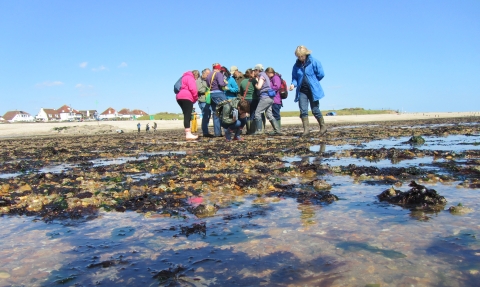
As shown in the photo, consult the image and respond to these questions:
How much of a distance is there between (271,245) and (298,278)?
1.55ft

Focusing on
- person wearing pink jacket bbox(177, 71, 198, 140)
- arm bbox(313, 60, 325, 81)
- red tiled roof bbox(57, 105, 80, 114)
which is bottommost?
person wearing pink jacket bbox(177, 71, 198, 140)

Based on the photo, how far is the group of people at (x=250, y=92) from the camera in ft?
37.3

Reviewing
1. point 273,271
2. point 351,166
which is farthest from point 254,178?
point 273,271

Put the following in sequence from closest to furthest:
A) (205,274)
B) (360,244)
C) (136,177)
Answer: (205,274) < (360,244) < (136,177)

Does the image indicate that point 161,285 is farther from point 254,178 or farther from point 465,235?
point 254,178

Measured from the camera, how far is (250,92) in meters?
13.7

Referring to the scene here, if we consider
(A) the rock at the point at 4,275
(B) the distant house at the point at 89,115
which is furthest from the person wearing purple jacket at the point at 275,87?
(B) the distant house at the point at 89,115

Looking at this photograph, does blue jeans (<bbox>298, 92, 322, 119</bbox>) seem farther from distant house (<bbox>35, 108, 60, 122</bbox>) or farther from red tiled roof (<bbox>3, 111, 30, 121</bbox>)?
red tiled roof (<bbox>3, 111, 30, 121</bbox>)

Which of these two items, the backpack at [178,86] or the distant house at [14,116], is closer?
the backpack at [178,86]

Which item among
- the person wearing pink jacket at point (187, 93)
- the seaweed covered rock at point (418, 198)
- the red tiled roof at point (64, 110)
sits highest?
the red tiled roof at point (64, 110)

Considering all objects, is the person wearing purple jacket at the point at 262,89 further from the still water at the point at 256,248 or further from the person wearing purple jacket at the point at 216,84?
the still water at the point at 256,248

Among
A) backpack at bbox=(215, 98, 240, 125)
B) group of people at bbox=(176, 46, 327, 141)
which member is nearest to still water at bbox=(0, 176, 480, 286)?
backpack at bbox=(215, 98, 240, 125)

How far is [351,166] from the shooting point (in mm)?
5199

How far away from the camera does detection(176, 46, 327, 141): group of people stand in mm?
11367
